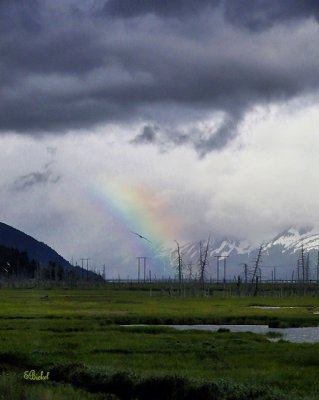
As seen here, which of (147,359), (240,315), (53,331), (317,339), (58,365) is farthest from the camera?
(240,315)

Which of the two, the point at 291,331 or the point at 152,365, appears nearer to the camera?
the point at 152,365

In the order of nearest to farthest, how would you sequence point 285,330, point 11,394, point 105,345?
point 11,394
point 105,345
point 285,330

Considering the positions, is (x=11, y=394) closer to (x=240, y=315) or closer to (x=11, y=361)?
(x=11, y=361)

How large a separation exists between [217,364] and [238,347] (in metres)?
8.01

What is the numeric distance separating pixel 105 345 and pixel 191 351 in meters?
6.42

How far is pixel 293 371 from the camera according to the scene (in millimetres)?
32562

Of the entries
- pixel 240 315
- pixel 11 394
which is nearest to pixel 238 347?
pixel 11 394

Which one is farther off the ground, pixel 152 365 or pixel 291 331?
pixel 152 365

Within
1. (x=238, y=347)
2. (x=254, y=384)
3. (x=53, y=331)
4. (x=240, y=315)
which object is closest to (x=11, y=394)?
(x=254, y=384)

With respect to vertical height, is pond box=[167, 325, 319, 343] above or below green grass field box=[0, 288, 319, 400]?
below

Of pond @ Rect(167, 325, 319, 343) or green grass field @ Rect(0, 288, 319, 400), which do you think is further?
pond @ Rect(167, 325, 319, 343)

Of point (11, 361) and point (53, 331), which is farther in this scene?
point (53, 331)

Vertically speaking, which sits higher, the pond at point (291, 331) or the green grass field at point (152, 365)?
the green grass field at point (152, 365)

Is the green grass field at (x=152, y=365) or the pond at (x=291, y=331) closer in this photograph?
the green grass field at (x=152, y=365)
